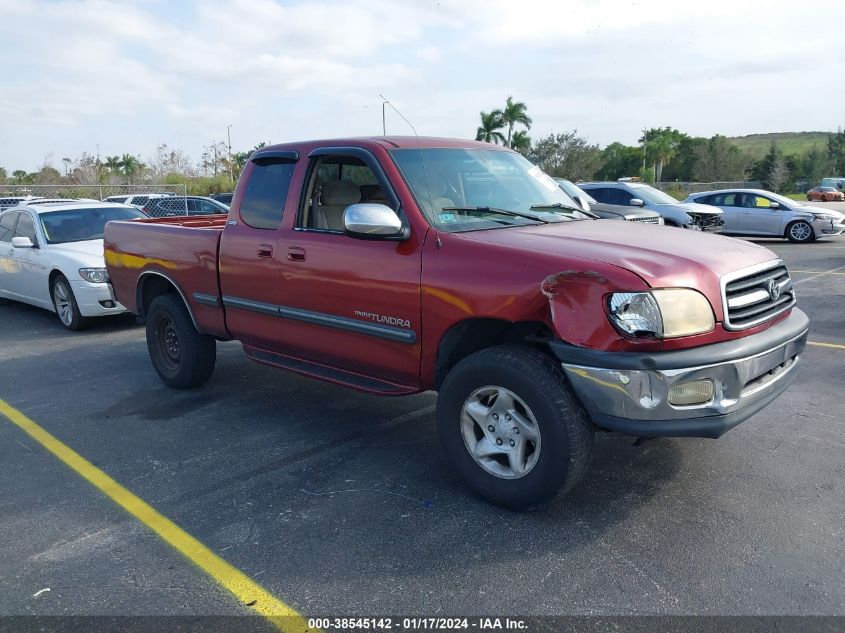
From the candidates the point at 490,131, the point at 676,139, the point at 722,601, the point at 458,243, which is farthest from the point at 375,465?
the point at 676,139

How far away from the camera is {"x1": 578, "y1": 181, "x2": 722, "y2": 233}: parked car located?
49.9 feet

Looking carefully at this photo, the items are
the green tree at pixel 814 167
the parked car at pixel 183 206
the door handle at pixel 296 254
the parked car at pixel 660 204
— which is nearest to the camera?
the door handle at pixel 296 254

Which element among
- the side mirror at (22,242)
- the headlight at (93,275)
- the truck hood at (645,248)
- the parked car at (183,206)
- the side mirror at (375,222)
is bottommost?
the headlight at (93,275)

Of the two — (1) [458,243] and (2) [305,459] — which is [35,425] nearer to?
(2) [305,459]

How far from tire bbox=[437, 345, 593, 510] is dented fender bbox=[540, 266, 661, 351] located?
0.25 m

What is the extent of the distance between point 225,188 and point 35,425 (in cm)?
3887

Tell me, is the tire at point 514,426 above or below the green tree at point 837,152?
below

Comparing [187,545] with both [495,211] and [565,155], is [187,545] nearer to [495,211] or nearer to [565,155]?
[495,211]

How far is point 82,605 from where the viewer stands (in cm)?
298

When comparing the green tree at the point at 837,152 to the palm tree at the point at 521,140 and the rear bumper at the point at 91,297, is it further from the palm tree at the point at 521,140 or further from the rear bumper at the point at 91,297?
the rear bumper at the point at 91,297

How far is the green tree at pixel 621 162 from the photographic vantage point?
7425 centimetres

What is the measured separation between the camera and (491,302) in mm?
3623

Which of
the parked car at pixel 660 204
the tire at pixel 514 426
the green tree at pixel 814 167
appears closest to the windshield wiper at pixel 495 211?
the tire at pixel 514 426

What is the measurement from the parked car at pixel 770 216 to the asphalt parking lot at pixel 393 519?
44.6 ft
